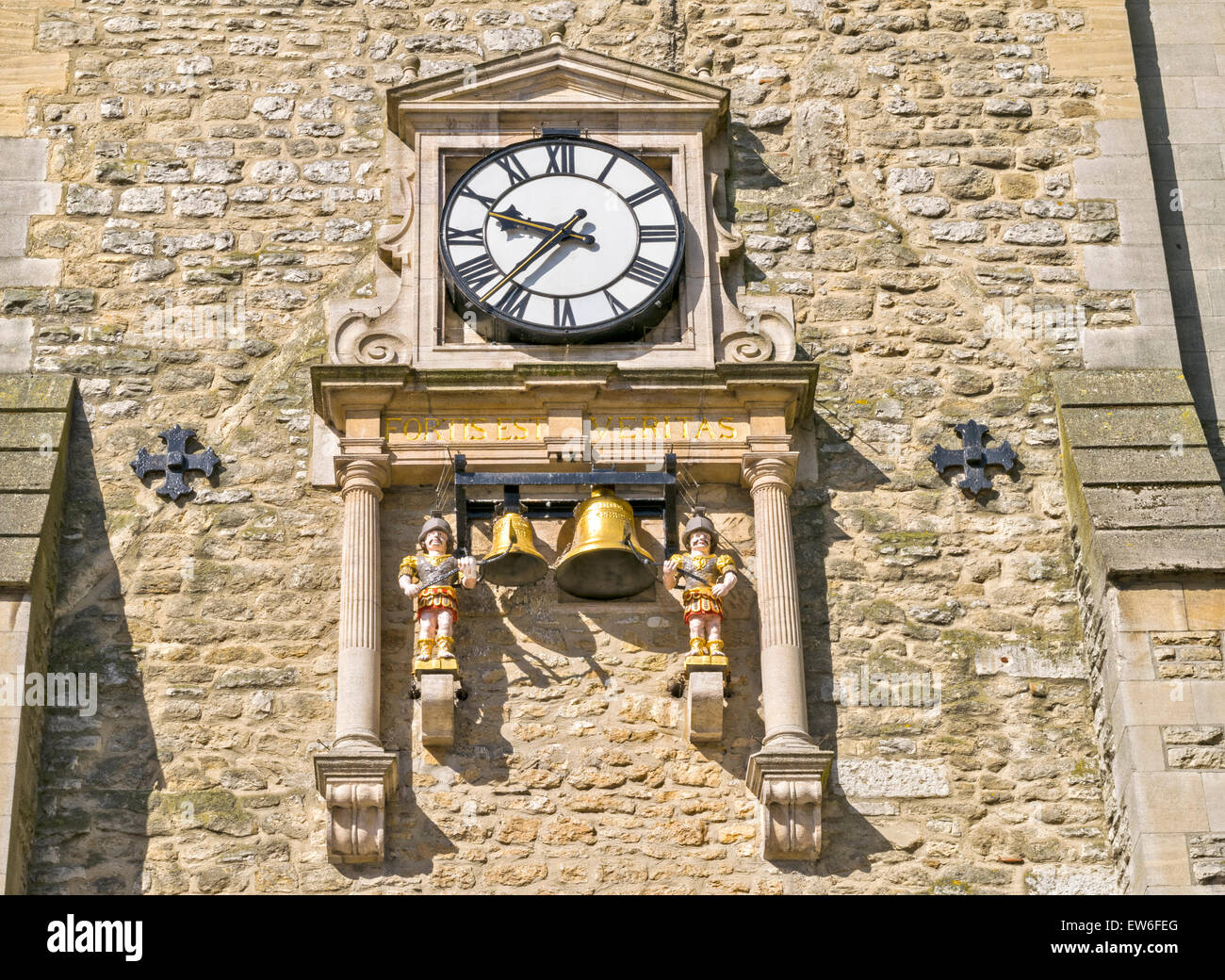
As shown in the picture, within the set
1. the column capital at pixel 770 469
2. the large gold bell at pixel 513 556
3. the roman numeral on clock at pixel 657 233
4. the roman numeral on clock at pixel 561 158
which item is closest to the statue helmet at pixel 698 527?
the column capital at pixel 770 469

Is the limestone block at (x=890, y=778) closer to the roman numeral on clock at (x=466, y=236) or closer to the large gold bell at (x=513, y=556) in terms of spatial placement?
the large gold bell at (x=513, y=556)

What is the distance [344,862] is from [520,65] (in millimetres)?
4779

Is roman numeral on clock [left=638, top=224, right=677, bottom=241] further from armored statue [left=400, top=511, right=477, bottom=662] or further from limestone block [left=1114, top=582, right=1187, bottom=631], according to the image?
limestone block [left=1114, top=582, right=1187, bottom=631]

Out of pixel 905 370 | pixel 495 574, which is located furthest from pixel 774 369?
pixel 495 574

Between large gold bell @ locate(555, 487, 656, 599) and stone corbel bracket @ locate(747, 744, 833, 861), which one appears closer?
stone corbel bracket @ locate(747, 744, 833, 861)

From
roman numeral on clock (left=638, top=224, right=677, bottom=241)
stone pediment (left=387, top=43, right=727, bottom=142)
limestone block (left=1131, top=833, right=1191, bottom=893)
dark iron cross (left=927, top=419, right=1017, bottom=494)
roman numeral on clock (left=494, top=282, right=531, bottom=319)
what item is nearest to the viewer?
limestone block (left=1131, top=833, right=1191, bottom=893)

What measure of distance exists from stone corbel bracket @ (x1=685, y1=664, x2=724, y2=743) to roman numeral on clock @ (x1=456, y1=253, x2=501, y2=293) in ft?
8.43

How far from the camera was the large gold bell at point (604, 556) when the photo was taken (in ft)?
44.7

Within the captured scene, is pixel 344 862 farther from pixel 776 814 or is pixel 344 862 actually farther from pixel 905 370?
pixel 905 370

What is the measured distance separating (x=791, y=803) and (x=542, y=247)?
348 cm

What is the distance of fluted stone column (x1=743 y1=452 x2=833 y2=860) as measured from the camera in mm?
13078

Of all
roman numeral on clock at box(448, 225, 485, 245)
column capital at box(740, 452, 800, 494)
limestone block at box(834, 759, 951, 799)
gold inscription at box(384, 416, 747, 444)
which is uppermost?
roman numeral on clock at box(448, 225, 485, 245)

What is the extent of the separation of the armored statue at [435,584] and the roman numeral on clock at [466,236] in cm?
173
